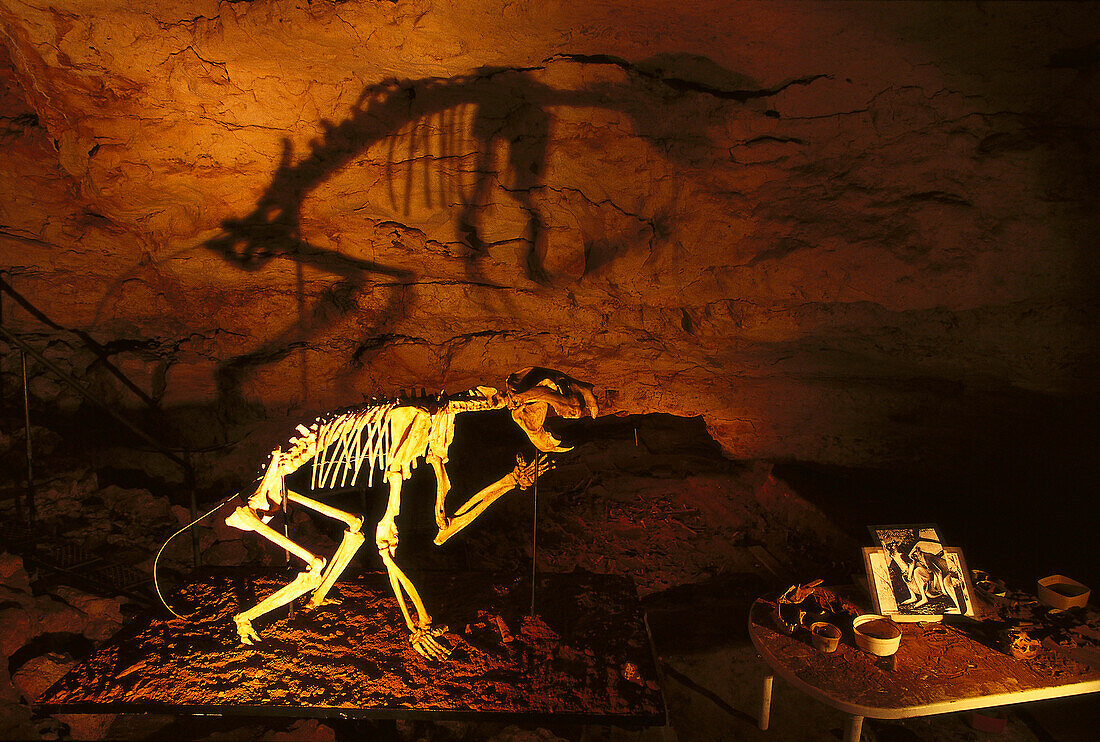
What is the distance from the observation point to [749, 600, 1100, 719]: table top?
2250 mm

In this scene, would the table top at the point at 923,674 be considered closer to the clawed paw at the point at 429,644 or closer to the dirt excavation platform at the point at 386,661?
the dirt excavation platform at the point at 386,661

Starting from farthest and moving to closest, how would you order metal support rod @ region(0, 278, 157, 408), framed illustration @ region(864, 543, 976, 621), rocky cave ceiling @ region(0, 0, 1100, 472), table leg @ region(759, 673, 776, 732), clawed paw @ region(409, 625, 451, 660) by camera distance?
metal support rod @ region(0, 278, 157, 408)
table leg @ region(759, 673, 776, 732)
clawed paw @ region(409, 625, 451, 660)
framed illustration @ region(864, 543, 976, 621)
rocky cave ceiling @ region(0, 0, 1100, 472)

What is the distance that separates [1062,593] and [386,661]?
341 centimetres

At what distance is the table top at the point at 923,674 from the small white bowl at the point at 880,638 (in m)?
0.04

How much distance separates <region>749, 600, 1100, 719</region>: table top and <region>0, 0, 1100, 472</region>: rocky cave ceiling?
1723 mm

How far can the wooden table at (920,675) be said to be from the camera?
225 cm

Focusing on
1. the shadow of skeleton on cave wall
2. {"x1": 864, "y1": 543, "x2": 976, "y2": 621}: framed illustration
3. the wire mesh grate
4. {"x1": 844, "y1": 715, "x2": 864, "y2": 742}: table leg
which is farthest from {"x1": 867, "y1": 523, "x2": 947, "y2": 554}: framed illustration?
the wire mesh grate

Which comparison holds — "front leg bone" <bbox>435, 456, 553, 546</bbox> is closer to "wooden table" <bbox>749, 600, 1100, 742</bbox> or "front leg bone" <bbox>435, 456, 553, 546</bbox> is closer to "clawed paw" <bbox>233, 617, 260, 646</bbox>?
"clawed paw" <bbox>233, 617, 260, 646</bbox>

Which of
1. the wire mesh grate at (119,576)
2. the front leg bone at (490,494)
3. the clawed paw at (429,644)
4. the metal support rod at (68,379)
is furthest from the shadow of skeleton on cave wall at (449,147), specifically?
the wire mesh grate at (119,576)

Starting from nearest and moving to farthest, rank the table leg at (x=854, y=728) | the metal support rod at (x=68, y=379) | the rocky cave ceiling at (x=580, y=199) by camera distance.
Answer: the rocky cave ceiling at (x=580, y=199) < the table leg at (x=854, y=728) < the metal support rod at (x=68, y=379)

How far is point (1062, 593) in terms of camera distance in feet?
9.09

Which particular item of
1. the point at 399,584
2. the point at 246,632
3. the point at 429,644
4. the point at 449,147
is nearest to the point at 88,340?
the point at 246,632

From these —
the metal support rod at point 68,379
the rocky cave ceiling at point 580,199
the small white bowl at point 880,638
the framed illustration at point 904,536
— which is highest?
the rocky cave ceiling at point 580,199

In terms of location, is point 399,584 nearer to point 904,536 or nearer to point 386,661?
point 386,661
